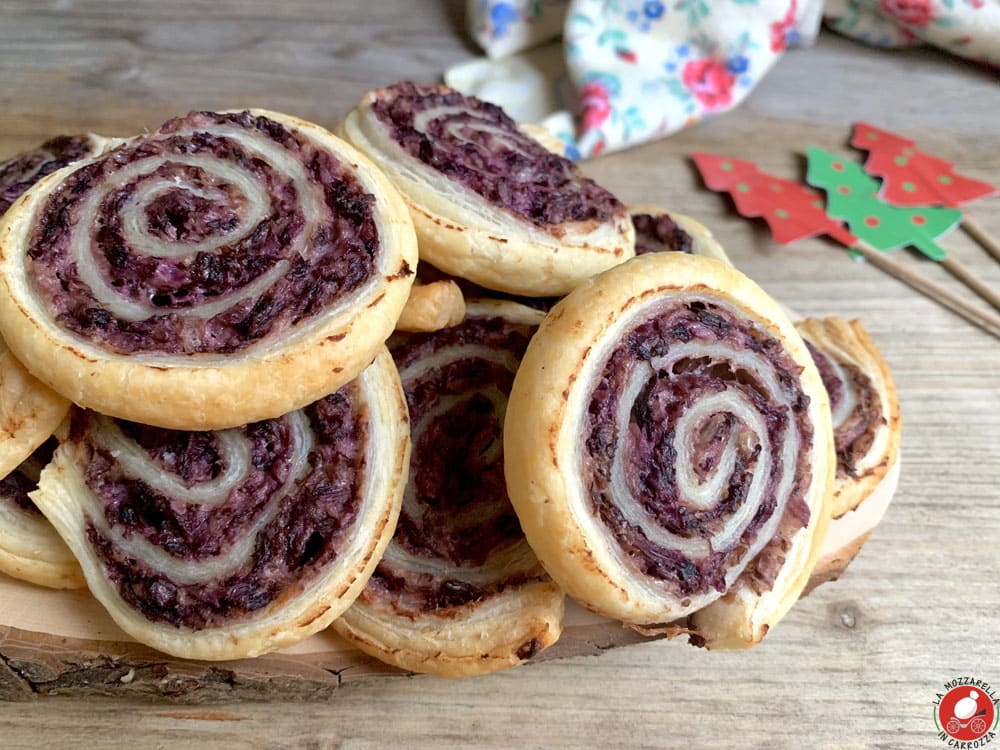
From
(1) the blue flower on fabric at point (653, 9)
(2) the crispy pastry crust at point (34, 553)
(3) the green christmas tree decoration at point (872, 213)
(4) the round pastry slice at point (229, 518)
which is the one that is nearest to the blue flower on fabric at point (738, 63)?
(1) the blue flower on fabric at point (653, 9)

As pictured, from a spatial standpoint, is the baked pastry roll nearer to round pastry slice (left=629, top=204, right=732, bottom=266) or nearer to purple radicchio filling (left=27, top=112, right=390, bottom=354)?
round pastry slice (left=629, top=204, right=732, bottom=266)

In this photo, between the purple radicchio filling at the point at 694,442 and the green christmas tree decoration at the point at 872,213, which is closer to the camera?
Answer: the purple radicchio filling at the point at 694,442

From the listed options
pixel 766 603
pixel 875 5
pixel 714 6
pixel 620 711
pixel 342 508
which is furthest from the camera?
pixel 875 5

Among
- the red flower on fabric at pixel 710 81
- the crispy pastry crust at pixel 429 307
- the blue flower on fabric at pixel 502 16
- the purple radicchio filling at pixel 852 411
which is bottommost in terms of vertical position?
the purple radicchio filling at pixel 852 411

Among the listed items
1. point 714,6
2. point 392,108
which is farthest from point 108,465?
point 714,6

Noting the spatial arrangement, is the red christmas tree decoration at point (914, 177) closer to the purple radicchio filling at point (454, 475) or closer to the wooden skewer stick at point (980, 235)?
the wooden skewer stick at point (980, 235)

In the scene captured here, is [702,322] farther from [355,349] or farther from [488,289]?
[355,349]

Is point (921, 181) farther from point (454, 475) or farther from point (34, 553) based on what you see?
point (34, 553)
